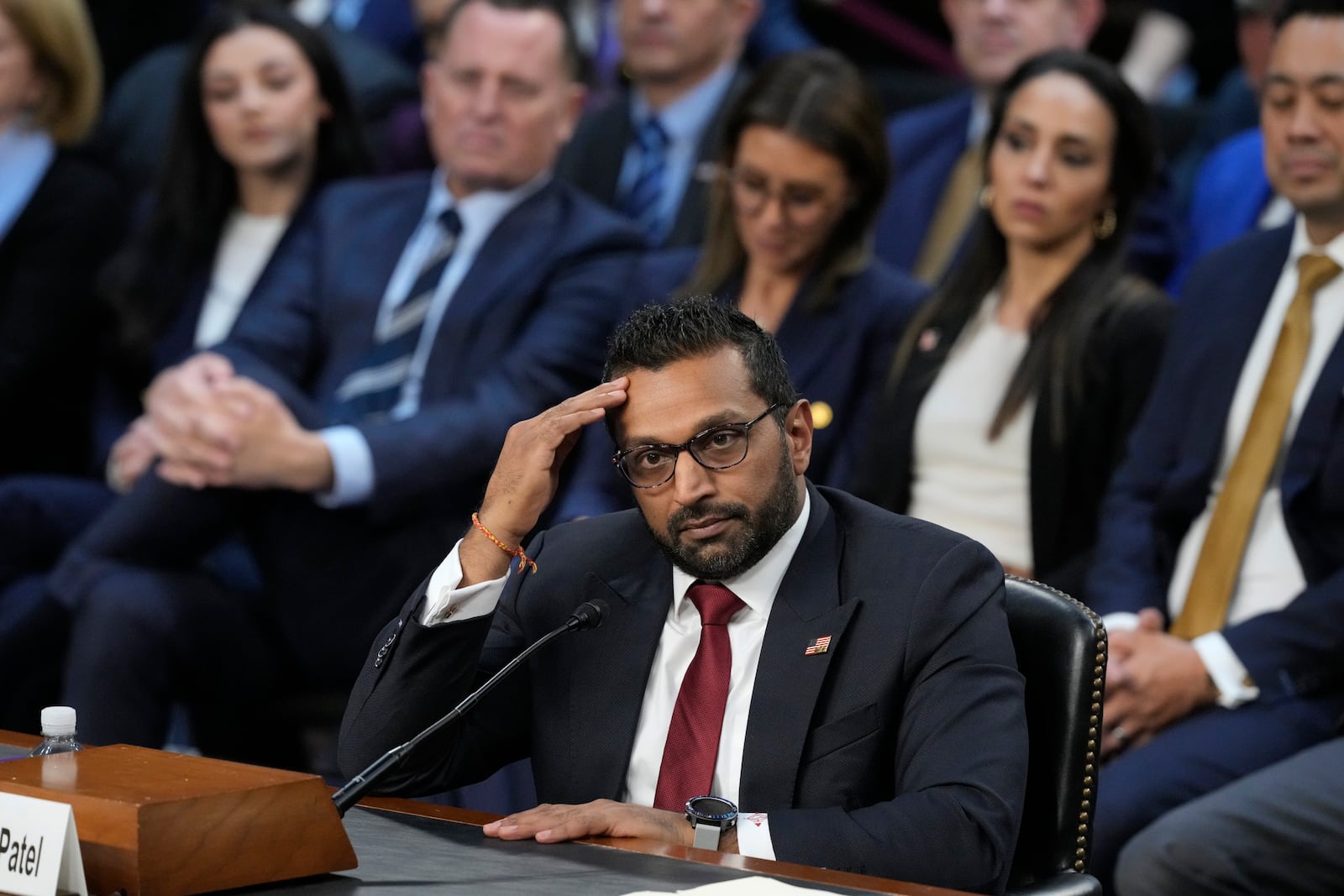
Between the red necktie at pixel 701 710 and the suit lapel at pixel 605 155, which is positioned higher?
the suit lapel at pixel 605 155

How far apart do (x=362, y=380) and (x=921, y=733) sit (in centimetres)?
202

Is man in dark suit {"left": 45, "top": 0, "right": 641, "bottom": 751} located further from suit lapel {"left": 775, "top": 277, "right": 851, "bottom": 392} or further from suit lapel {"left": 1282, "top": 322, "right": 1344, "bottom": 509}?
suit lapel {"left": 1282, "top": 322, "right": 1344, "bottom": 509}

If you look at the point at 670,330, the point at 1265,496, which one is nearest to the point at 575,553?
the point at 670,330

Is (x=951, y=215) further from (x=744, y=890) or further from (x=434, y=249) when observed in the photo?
(x=744, y=890)

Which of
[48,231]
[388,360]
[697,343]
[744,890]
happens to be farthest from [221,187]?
[744,890]

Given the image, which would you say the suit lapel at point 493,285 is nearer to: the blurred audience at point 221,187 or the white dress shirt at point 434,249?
the white dress shirt at point 434,249

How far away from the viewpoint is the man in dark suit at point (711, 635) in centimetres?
196

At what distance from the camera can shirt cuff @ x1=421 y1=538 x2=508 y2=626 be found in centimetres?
207

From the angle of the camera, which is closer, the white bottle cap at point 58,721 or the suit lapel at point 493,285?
the white bottle cap at point 58,721

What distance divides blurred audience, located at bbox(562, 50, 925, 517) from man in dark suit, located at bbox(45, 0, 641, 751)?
11.3 inches

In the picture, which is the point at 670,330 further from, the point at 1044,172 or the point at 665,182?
the point at 665,182

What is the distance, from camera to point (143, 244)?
4141 millimetres

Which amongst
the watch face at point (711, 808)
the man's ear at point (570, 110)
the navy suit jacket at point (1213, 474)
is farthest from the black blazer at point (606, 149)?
the watch face at point (711, 808)

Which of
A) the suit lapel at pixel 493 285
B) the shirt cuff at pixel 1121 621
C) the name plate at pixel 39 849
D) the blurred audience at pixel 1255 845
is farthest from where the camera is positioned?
the suit lapel at pixel 493 285
